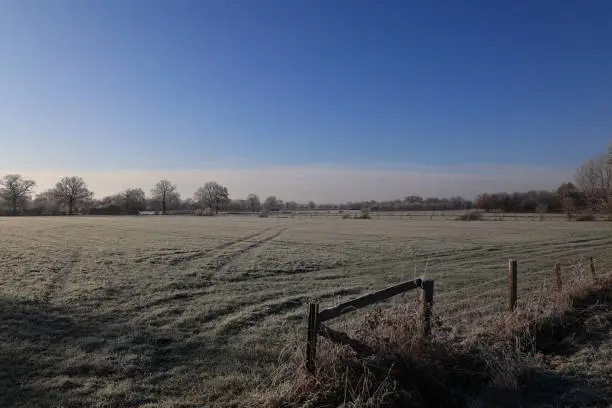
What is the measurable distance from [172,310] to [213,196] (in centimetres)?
17750

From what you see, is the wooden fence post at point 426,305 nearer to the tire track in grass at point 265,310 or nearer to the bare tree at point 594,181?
the tire track in grass at point 265,310

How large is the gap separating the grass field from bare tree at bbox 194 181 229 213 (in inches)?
6274

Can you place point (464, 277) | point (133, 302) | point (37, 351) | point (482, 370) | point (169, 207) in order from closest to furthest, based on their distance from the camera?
point (482, 370) → point (37, 351) → point (133, 302) → point (464, 277) → point (169, 207)

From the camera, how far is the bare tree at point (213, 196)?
186m

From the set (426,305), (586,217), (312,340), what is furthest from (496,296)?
(586,217)

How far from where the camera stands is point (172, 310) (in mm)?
13133

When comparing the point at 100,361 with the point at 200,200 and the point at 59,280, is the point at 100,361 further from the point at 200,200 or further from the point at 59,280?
the point at 200,200

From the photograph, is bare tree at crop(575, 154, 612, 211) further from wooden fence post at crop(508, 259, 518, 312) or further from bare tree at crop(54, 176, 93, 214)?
bare tree at crop(54, 176, 93, 214)

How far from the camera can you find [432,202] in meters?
197

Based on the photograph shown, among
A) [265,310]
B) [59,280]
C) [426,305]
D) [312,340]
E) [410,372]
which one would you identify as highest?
[426,305]

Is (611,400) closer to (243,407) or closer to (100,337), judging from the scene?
(243,407)

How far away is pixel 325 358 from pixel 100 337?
22.2 ft

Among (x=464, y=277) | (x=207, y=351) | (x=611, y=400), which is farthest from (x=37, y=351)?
(x=464, y=277)

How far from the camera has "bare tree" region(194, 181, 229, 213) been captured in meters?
186
